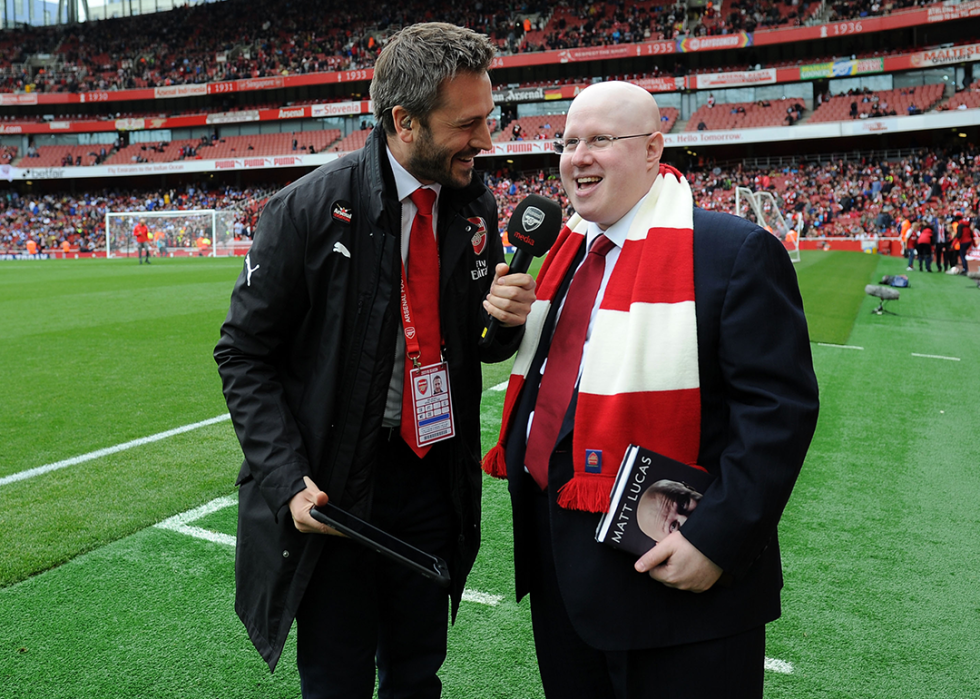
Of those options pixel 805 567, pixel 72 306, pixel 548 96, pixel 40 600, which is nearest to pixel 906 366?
pixel 805 567

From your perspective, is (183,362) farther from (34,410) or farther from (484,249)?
(484,249)

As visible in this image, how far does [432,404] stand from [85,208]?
6069cm

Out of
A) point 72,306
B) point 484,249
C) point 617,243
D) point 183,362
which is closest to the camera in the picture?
point 617,243

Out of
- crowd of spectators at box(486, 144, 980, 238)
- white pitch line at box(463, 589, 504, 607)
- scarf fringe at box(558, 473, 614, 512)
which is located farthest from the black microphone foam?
crowd of spectators at box(486, 144, 980, 238)

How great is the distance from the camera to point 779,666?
302cm

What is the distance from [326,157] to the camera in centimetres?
A: 5038

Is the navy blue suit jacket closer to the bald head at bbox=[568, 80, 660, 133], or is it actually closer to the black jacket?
the bald head at bbox=[568, 80, 660, 133]

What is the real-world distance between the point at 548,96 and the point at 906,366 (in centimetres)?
4440

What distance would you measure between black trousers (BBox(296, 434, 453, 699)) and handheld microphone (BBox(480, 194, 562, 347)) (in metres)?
0.49

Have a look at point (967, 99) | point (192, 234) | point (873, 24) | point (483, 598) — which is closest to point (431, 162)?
point (483, 598)

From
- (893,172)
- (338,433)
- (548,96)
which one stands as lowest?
(338,433)

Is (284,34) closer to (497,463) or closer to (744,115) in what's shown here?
(744,115)

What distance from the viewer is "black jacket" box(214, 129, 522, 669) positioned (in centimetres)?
199

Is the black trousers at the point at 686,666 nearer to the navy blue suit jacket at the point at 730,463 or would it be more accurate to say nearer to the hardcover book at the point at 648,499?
the navy blue suit jacket at the point at 730,463
